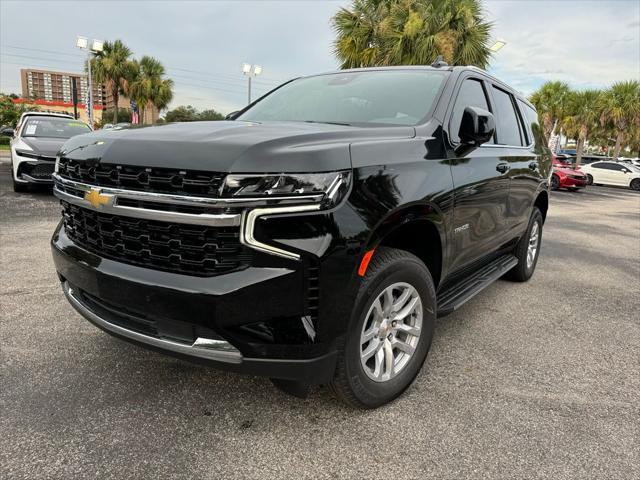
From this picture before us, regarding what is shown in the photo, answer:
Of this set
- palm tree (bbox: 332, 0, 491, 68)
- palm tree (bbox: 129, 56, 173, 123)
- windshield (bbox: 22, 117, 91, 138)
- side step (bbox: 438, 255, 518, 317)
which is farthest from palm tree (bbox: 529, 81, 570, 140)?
side step (bbox: 438, 255, 518, 317)

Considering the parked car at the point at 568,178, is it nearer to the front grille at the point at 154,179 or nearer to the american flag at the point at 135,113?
the front grille at the point at 154,179

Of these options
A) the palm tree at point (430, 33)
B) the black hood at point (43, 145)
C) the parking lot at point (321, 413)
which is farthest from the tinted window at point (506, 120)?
the palm tree at point (430, 33)

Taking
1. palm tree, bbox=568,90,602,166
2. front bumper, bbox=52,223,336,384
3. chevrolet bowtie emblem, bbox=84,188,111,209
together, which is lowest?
front bumper, bbox=52,223,336,384

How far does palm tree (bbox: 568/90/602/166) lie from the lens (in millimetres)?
36478

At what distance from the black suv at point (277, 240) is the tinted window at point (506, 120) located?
115cm

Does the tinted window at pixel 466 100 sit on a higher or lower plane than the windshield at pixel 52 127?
higher

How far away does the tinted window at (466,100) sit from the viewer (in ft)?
9.65

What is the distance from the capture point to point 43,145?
9125 millimetres

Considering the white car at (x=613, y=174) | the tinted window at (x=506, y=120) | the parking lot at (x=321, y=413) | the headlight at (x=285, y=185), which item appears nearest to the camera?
the headlight at (x=285, y=185)

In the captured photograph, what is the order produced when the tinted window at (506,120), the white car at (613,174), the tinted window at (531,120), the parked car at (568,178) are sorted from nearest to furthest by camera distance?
1. the tinted window at (506,120)
2. the tinted window at (531,120)
3. the parked car at (568,178)
4. the white car at (613,174)

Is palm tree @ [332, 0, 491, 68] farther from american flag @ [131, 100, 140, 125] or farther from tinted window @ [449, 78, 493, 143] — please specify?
american flag @ [131, 100, 140, 125]

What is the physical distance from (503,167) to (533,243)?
1.90 metres

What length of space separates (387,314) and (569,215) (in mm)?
10864

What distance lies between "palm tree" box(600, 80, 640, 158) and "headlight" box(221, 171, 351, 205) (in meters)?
39.2
